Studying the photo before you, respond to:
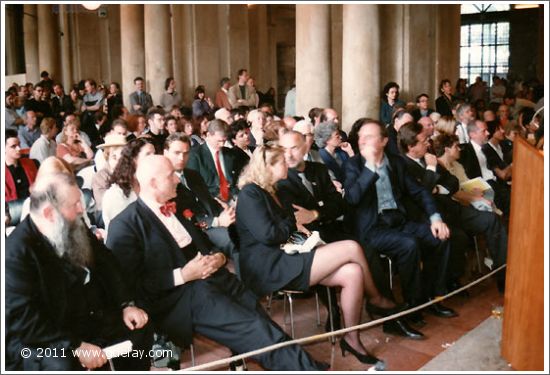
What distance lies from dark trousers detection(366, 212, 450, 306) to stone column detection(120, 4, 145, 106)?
11268 millimetres

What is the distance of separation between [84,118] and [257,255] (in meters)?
7.20

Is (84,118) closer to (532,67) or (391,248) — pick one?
(391,248)

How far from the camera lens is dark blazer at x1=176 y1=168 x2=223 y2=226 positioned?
525 centimetres

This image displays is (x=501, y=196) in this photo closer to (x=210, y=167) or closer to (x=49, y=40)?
(x=210, y=167)

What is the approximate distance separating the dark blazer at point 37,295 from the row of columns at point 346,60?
6477mm

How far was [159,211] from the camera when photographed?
356cm

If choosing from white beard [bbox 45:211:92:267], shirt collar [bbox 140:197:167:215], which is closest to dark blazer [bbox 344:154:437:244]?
shirt collar [bbox 140:197:167:215]

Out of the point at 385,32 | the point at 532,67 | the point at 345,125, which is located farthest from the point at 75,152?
the point at 532,67

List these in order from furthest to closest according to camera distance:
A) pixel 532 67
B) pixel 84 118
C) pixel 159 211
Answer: pixel 532 67
pixel 84 118
pixel 159 211

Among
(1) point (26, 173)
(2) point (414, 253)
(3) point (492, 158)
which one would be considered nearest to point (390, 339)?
(2) point (414, 253)

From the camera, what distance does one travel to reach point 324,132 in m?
5.96

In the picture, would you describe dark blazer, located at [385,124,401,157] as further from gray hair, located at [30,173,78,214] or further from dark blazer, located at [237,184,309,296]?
gray hair, located at [30,173,78,214]

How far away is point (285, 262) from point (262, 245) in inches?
7.4

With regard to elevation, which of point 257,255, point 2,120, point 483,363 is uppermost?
point 2,120
